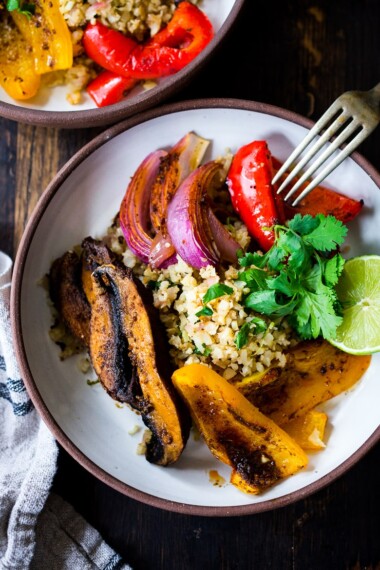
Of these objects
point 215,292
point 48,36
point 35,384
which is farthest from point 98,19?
point 35,384

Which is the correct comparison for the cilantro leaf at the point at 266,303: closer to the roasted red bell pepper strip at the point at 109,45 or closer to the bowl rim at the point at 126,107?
the bowl rim at the point at 126,107

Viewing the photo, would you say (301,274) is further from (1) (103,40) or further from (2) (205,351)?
(1) (103,40)

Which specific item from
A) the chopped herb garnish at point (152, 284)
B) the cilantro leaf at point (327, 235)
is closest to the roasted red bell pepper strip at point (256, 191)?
the cilantro leaf at point (327, 235)

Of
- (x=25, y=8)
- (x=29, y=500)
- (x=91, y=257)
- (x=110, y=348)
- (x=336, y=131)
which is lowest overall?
(x=29, y=500)

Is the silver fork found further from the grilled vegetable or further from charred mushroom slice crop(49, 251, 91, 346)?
charred mushroom slice crop(49, 251, 91, 346)

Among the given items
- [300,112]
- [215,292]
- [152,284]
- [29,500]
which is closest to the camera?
[215,292]
